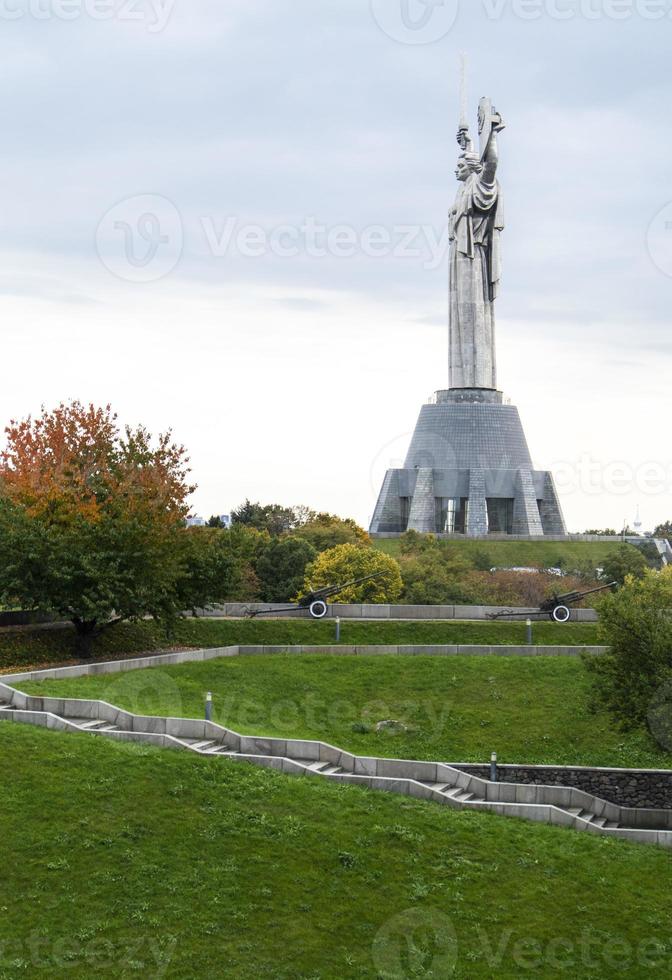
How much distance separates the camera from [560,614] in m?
47.5

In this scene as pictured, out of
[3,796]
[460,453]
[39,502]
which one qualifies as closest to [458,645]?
[39,502]

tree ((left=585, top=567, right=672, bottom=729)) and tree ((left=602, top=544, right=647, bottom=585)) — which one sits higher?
tree ((left=602, top=544, right=647, bottom=585))

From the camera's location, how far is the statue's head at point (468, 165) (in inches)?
3479

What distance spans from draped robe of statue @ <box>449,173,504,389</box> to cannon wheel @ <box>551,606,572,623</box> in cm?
4488

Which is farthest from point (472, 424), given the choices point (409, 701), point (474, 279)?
point (409, 701)

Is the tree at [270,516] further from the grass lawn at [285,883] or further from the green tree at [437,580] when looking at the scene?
the grass lawn at [285,883]

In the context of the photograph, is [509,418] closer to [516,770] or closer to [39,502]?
[39,502]

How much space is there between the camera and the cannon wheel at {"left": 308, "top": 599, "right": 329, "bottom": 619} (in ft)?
156

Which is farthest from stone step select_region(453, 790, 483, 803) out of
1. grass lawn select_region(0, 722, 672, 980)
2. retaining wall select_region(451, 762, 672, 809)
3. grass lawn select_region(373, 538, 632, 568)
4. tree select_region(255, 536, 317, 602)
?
grass lawn select_region(373, 538, 632, 568)

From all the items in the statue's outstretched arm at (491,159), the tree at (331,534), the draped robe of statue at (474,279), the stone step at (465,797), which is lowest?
the stone step at (465,797)

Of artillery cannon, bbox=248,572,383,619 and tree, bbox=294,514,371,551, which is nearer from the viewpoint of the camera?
artillery cannon, bbox=248,572,383,619

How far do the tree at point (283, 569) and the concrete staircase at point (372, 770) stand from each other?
30310 mm

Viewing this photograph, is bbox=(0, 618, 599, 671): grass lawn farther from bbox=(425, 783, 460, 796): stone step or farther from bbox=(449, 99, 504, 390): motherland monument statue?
bbox=(449, 99, 504, 390): motherland monument statue

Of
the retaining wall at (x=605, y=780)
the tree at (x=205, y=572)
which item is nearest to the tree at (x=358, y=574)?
the tree at (x=205, y=572)
